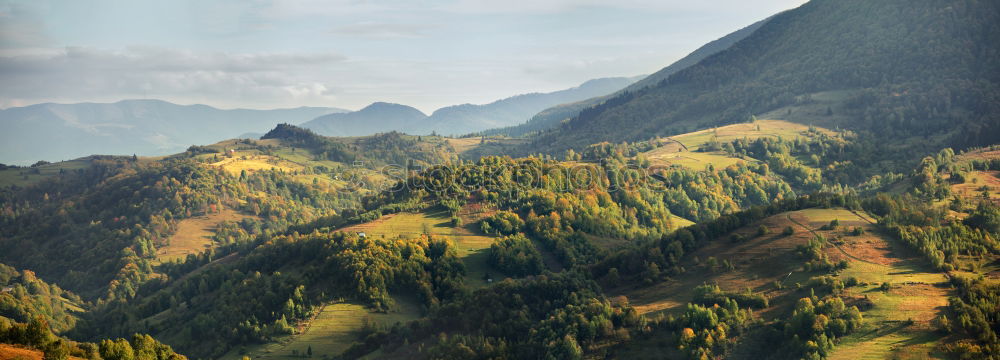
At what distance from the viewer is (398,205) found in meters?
164

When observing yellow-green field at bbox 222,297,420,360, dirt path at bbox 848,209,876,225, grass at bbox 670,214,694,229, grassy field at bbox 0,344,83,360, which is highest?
grassy field at bbox 0,344,83,360

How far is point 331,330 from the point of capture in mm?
102188

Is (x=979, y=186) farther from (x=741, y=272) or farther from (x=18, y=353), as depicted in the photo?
(x=18, y=353)

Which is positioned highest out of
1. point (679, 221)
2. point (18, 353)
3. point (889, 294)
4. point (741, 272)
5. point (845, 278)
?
point (18, 353)

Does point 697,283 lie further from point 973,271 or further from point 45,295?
point 45,295

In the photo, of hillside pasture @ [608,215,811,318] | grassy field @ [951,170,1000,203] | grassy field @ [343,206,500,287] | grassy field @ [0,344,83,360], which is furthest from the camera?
grassy field @ [951,170,1000,203]

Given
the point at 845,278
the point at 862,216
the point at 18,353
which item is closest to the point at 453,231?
the point at 862,216

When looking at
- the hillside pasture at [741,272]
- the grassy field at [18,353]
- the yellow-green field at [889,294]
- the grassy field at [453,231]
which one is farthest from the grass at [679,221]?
the grassy field at [18,353]

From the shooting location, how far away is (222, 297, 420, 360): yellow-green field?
96812 mm

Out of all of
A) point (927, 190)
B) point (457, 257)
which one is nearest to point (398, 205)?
point (457, 257)

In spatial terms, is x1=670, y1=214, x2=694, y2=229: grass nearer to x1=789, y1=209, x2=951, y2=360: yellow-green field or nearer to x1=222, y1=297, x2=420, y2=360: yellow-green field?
x1=789, y1=209, x2=951, y2=360: yellow-green field

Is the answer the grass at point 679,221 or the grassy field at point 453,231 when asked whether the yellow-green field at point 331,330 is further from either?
the grass at point 679,221

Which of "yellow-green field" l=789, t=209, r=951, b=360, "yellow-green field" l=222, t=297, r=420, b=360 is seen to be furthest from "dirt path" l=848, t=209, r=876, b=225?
"yellow-green field" l=222, t=297, r=420, b=360

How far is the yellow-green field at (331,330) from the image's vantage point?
96.8 m
